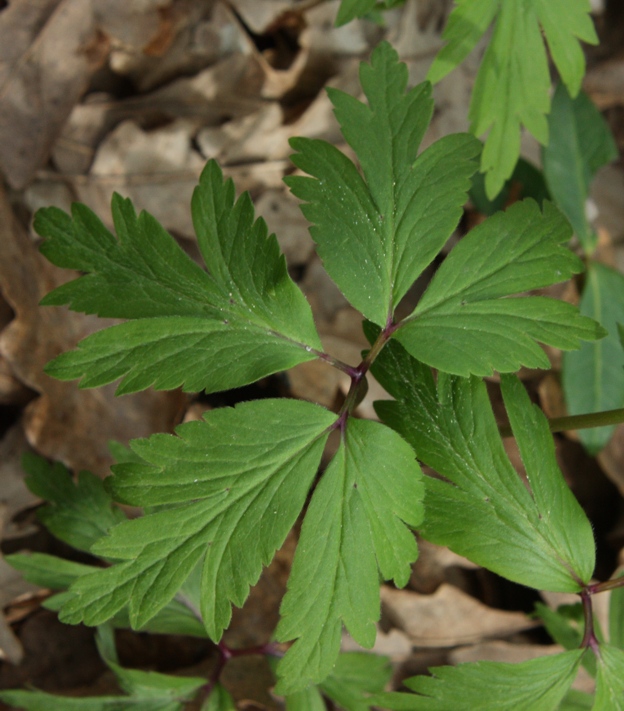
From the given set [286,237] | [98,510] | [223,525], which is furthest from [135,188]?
[223,525]

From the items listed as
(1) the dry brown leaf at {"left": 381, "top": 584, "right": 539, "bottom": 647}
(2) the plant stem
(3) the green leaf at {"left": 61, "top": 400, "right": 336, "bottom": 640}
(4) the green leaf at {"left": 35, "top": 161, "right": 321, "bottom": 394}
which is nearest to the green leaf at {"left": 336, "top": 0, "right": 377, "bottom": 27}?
(4) the green leaf at {"left": 35, "top": 161, "right": 321, "bottom": 394}

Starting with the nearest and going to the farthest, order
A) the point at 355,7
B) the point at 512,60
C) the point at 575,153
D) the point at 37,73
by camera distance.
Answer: the point at 355,7 < the point at 512,60 < the point at 37,73 < the point at 575,153

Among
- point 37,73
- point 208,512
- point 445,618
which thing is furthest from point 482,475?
point 37,73

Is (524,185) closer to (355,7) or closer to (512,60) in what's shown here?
(512,60)

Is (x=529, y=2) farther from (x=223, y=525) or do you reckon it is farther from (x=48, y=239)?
(x=223, y=525)

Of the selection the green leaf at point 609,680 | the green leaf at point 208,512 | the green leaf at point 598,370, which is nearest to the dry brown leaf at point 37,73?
the green leaf at point 208,512

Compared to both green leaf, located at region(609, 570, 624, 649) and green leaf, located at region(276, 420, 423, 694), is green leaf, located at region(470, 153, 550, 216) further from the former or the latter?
green leaf, located at region(276, 420, 423, 694)
